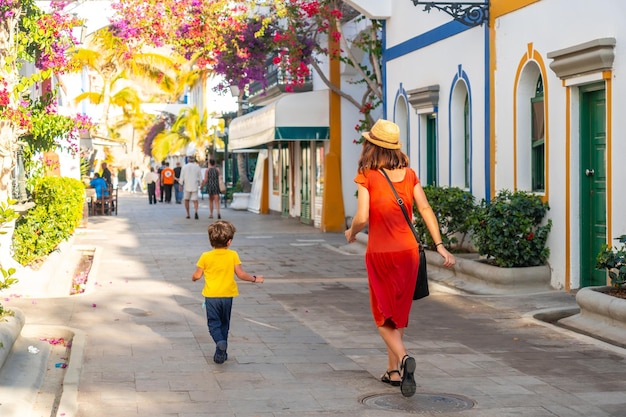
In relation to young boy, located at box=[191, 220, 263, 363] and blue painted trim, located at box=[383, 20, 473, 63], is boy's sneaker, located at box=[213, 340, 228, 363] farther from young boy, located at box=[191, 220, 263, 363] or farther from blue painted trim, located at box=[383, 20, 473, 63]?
blue painted trim, located at box=[383, 20, 473, 63]

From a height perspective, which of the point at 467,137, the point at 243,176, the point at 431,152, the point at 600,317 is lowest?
the point at 600,317

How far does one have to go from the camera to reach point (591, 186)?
12227mm

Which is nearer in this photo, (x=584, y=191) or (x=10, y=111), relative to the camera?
(x=584, y=191)

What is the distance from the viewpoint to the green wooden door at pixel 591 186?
12.0m

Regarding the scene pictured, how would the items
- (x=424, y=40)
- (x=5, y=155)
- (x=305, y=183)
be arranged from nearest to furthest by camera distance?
(x=5, y=155) → (x=424, y=40) → (x=305, y=183)

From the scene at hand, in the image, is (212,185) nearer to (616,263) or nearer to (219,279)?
(616,263)

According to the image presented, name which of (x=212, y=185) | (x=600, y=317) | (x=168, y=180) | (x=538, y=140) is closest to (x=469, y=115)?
(x=538, y=140)

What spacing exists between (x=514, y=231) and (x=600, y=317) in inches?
118

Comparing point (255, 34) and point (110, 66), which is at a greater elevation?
point (110, 66)

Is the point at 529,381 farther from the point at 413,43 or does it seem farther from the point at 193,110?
the point at 193,110

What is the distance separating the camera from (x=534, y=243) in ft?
42.4

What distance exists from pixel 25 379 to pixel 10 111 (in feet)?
23.0

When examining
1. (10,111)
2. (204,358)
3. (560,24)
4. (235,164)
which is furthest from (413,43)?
(235,164)

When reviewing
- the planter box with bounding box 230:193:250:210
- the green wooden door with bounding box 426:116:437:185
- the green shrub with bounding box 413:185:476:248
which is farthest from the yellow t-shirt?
the planter box with bounding box 230:193:250:210
